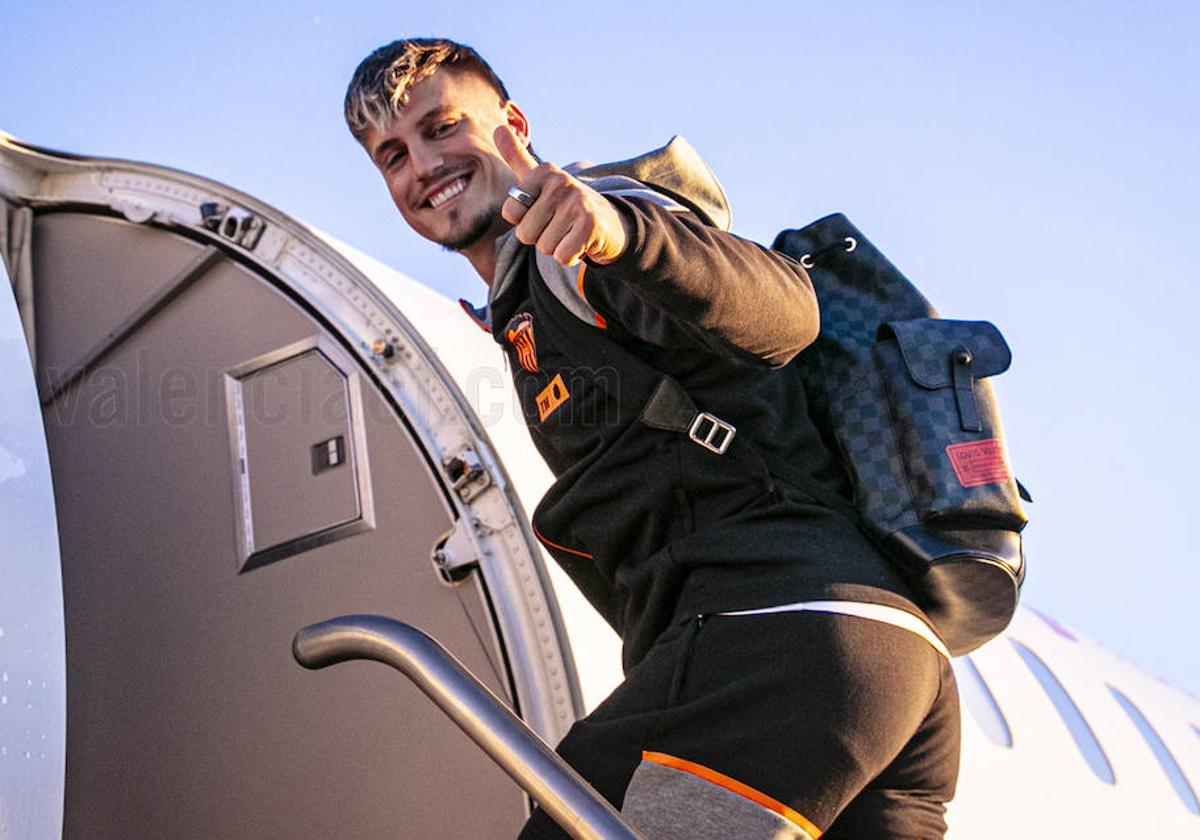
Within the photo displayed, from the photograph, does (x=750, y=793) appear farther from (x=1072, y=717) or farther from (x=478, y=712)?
(x=1072, y=717)

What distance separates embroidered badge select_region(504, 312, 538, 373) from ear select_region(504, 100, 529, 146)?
0.79 m

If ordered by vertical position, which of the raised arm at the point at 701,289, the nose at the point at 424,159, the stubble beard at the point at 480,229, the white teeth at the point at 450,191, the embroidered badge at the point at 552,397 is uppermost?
the nose at the point at 424,159

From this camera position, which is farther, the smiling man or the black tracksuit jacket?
the black tracksuit jacket

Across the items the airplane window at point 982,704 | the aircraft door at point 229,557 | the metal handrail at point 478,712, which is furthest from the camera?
the airplane window at point 982,704

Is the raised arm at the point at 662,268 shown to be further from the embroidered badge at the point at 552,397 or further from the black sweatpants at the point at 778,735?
the black sweatpants at the point at 778,735

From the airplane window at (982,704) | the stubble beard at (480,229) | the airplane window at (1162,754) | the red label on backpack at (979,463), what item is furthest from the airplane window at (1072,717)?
the stubble beard at (480,229)

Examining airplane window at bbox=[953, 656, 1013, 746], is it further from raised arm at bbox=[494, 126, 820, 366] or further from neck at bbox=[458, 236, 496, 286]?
raised arm at bbox=[494, 126, 820, 366]

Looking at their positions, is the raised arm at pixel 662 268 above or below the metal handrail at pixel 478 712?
above

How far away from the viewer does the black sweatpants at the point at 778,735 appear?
1.73m

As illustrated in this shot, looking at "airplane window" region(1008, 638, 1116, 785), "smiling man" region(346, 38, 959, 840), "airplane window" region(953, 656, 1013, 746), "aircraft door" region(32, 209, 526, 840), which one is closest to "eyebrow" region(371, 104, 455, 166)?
"smiling man" region(346, 38, 959, 840)

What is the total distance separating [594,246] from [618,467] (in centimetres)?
58

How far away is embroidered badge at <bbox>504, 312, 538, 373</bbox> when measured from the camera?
2.29 metres

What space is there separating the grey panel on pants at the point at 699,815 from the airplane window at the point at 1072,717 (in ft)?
13.7

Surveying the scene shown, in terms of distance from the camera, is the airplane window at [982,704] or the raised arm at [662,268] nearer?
the raised arm at [662,268]
